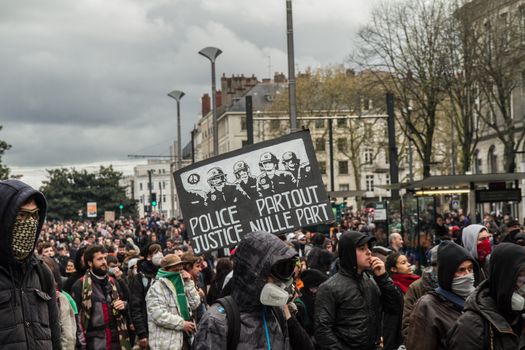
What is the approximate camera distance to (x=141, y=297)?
11.4 meters

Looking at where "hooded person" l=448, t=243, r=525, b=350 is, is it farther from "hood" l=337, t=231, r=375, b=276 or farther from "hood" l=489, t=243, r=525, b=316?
"hood" l=337, t=231, r=375, b=276

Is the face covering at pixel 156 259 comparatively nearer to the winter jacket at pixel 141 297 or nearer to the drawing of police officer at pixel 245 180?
the winter jacket at pixel 141 297

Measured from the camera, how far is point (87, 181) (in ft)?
392

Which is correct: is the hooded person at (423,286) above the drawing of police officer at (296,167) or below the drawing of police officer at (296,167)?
below

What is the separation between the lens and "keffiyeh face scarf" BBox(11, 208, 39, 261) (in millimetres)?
5129

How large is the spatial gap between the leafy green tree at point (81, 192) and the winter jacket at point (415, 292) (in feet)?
357

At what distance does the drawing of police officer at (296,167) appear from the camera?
11.6m

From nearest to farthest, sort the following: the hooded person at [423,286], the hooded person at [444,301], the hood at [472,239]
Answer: the hooded person at [444,301] < the hooded person at [423,286] < the hood at [472,239]

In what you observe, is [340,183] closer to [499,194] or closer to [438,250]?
[499,194]

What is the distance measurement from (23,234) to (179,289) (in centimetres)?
492

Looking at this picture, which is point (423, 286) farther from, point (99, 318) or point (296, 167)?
point (296, 167)

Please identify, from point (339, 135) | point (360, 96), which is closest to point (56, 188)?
point (339, 135)

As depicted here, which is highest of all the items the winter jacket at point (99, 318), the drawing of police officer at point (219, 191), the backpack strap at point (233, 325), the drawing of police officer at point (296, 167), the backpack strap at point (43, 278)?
the drawing of police officer at point (296, 167)

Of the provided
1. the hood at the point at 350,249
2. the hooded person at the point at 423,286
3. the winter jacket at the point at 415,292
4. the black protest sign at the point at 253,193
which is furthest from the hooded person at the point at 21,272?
the black protest sign at the point at 253,193
